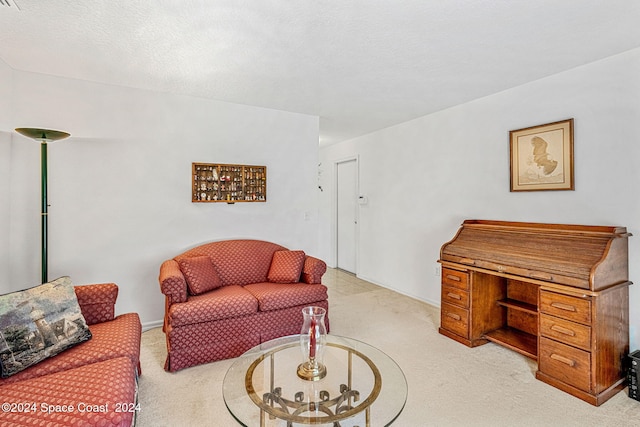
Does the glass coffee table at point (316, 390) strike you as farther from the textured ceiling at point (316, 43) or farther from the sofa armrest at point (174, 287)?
the textured ceiling at point (316, 43)

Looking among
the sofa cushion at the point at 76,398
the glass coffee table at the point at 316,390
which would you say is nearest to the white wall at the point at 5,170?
the sofa cushion at the point at 76,398

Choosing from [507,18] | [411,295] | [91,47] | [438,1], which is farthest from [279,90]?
[411,295]

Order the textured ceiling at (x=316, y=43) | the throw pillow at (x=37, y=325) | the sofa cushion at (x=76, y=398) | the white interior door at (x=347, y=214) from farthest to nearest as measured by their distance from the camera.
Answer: the white interior door at (x=347, y=214) < the textured ceiling at (x=316, y=43) < the throw pillow at (x=37, y=325) < the sofa cushion at (x=76, y=398)

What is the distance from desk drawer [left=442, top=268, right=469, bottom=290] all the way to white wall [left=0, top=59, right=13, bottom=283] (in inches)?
152

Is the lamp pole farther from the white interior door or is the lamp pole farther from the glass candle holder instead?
the white interior door

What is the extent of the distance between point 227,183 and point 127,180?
97 cm

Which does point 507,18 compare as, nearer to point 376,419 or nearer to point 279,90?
point 279,90

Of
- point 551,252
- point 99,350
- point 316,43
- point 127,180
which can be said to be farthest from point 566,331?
point 127,180

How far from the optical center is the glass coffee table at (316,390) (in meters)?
1.43

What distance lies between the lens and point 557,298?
7.43ft

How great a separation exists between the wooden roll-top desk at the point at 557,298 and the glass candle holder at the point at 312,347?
171cm

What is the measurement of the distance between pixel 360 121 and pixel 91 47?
2999 mm

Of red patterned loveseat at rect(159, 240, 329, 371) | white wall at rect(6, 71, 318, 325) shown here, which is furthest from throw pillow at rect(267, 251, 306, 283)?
white wall at rect(6, 71, 318, 325)

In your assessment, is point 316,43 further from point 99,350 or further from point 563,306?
point 563,306
